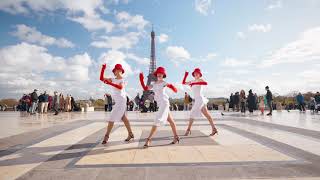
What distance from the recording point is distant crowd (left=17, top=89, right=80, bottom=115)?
2478 centimetres

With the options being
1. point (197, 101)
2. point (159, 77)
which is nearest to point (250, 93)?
point (197, 101)

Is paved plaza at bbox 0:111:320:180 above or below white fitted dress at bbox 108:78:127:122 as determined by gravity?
below

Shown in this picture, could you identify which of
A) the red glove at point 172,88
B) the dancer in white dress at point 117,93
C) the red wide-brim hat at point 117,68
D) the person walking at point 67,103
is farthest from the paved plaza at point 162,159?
the person walking at point 67,103

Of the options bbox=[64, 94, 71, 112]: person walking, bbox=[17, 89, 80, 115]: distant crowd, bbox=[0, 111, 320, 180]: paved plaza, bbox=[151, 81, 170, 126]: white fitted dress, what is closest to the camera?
bbox=[0, 111, 320, 180]: paved plaza

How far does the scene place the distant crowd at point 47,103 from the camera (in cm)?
2478

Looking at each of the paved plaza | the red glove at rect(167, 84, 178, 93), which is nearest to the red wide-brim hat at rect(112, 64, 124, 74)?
the red glove at rect(167, 84, 178, 93)

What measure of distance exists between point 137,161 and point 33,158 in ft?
6.05

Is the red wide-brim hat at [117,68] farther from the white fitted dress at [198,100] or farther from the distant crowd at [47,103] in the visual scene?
the distant crowd at [47,103]

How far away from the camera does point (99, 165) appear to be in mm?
5062

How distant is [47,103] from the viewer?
87.1ft

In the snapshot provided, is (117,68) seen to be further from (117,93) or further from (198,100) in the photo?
(198,100)

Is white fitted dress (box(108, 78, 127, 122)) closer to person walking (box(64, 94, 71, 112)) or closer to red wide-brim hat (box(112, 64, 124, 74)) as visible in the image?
red wide-brim hat (box(112, 64, 124, 74))

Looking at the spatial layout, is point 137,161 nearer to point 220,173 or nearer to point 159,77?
point 220,173

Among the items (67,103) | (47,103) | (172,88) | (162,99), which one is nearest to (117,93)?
(162,99)
